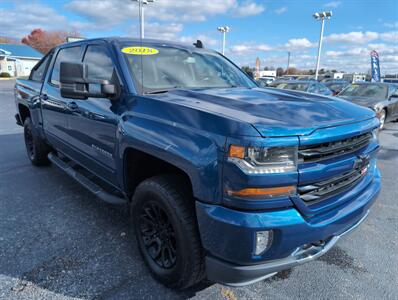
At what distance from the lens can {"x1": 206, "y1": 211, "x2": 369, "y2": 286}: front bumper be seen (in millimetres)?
1801

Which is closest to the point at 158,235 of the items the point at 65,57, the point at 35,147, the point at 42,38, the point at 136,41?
the point at 136,41

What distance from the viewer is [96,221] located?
134 inches

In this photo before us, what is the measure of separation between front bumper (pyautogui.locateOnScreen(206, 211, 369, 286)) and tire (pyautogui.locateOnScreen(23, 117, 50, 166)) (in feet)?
13.2

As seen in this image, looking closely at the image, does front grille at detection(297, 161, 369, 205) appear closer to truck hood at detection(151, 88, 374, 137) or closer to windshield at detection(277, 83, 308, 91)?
truck hood at detection(151, 88, 374, 137)

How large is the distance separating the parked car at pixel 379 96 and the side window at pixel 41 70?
7839mm

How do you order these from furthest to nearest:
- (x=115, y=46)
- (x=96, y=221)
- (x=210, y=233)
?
(x=96, y=221), (x=115, y=46), (x=210, y=233)

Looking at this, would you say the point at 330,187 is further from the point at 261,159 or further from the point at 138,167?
the point at 138,167

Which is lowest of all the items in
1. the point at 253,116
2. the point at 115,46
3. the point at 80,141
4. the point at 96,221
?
the point at 96,221

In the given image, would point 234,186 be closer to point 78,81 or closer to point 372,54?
point 78,81

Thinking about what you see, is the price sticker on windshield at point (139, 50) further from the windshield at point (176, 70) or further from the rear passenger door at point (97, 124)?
the rear passenger door at point (97, 124)

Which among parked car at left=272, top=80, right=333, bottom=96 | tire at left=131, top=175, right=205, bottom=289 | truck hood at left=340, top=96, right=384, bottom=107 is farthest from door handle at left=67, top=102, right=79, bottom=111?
parked car at left=272, top=80, right=333, bottom=96

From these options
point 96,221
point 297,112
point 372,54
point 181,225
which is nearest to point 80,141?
point 96,221

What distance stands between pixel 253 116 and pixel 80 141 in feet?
7.35

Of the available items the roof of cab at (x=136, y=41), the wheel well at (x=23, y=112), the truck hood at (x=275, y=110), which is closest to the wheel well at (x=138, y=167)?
the truck hood at (x=275, y=110)
